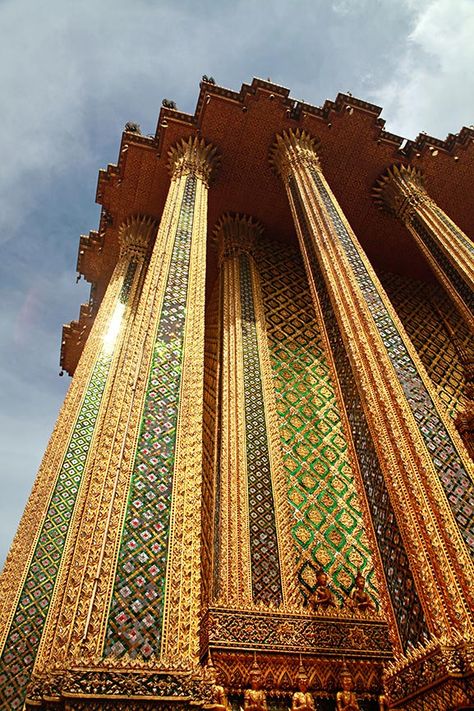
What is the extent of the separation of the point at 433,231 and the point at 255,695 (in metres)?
6.04

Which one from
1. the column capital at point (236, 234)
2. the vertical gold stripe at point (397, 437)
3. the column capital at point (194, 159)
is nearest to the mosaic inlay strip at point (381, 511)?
the vertical gold stripe at point (397, 437)

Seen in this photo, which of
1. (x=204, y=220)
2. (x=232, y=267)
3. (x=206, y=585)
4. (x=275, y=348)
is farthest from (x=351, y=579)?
(x=232, y=267)

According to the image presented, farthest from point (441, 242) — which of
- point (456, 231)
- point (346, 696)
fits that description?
Answer: point (346, 696)

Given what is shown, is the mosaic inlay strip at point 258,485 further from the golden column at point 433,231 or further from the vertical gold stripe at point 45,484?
the golden column at point 433,231

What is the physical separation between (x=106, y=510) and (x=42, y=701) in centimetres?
107

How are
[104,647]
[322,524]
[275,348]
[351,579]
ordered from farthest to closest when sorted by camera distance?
[275,348]
[322,524]
[351,579]
[104,647]

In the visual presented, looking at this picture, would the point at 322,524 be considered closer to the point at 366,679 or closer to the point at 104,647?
the point at 366,679

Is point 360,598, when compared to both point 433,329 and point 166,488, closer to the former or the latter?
point 166,488

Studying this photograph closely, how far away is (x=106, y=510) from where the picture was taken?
317 centimetres

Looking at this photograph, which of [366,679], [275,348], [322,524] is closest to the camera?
[366,679]

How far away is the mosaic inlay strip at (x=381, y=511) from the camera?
128 inches

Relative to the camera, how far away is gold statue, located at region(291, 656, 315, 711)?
3355mm

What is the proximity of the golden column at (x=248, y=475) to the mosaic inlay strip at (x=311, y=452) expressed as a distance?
22 cm

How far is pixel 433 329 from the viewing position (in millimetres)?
9359
